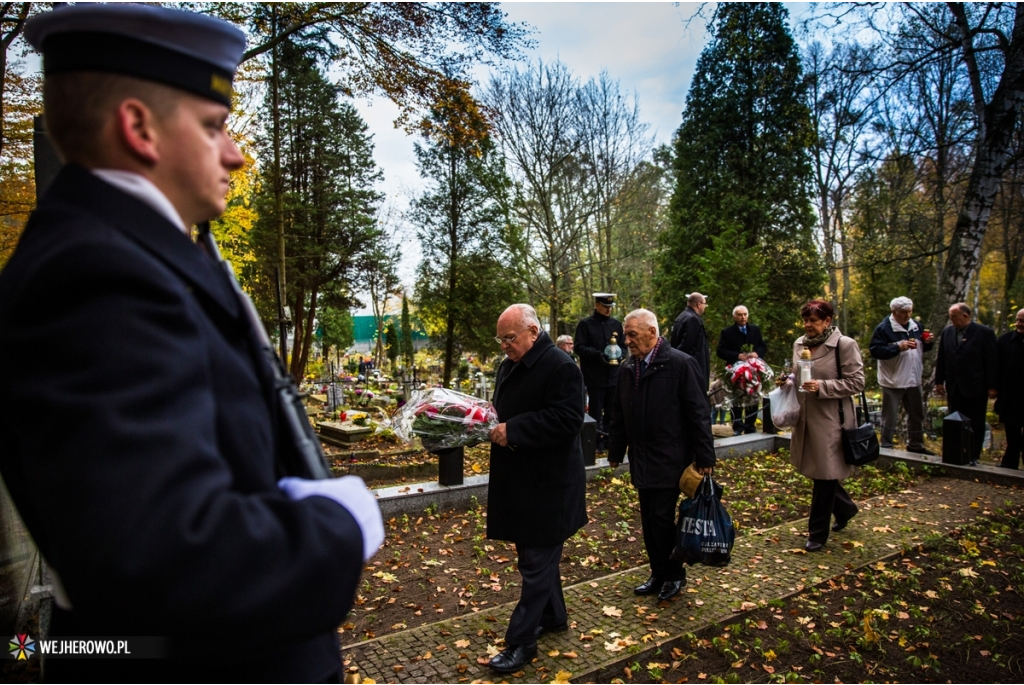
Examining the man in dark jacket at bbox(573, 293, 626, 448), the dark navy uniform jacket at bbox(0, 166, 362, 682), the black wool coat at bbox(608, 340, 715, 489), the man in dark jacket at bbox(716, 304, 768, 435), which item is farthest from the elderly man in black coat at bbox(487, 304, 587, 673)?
the man in dark jacket at bbox(716, 304, 768, 435)

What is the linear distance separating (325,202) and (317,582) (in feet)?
82.1

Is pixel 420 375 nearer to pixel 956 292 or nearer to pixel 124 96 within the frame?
pixel 956 292

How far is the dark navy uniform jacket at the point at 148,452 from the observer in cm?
91

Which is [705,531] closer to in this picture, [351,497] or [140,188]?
[351,497]

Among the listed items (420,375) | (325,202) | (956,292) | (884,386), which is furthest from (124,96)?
(420,375)

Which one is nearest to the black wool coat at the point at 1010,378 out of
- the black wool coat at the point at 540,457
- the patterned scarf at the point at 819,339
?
the patterned scarf at the point at 819,339

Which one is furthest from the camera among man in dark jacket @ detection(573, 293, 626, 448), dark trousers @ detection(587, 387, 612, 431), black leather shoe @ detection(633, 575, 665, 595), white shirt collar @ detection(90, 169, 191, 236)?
dark trousers @ detection(587, 387, 612, 431)

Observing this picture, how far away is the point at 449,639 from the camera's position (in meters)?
4.52

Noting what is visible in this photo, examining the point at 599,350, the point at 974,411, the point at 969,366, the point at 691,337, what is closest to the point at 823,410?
the point at 691,337

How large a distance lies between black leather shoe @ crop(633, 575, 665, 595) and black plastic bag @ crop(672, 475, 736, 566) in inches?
18.5

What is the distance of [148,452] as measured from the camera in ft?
3.02

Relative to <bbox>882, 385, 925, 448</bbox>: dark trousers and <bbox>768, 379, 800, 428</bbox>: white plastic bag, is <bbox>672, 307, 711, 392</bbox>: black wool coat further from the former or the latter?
<bbox>768, 379, 800, 428</bbox>: white plastic bag

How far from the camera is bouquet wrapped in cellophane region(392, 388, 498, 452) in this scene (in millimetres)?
4699

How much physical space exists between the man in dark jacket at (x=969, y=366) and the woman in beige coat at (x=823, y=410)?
4.51 m
